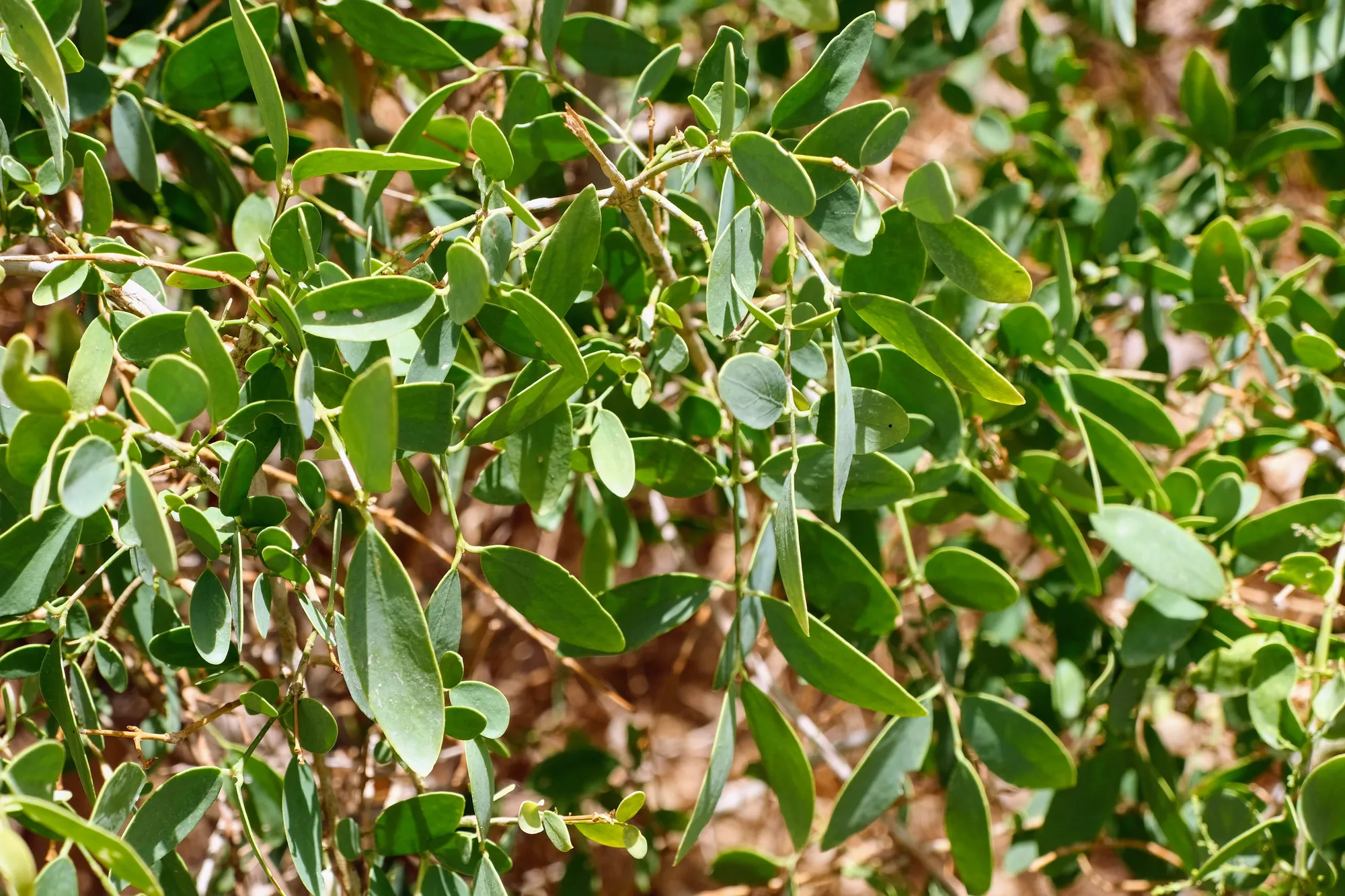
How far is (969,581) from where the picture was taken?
0.66m

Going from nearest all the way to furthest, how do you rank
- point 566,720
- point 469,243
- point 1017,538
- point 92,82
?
point 469,243, point 92,82, point 566,720, point 1017,538

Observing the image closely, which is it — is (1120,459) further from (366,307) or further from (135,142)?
(135,142)

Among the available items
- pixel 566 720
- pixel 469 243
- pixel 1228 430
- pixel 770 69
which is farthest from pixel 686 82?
pixel 566 720

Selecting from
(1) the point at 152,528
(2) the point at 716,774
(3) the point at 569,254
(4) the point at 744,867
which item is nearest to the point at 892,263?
(3) the point at 569,254

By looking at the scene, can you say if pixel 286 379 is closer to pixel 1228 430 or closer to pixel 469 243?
pixel 469 243

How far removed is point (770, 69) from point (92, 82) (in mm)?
612

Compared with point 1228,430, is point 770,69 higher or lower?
higher

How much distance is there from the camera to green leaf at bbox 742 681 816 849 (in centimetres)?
59

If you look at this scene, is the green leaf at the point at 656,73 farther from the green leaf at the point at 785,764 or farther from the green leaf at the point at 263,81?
the green leaf at the point at 785,764

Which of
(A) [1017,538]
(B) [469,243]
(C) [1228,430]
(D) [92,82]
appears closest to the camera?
(B) [469,243]

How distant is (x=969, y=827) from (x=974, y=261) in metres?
0.41

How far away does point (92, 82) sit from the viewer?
639 mm

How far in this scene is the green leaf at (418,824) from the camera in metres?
0.56

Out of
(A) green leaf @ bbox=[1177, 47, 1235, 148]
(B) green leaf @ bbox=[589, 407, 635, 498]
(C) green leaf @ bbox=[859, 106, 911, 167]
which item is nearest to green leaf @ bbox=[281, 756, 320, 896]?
(B) green leaf @ bbox=[589, 407, 635, 498]
